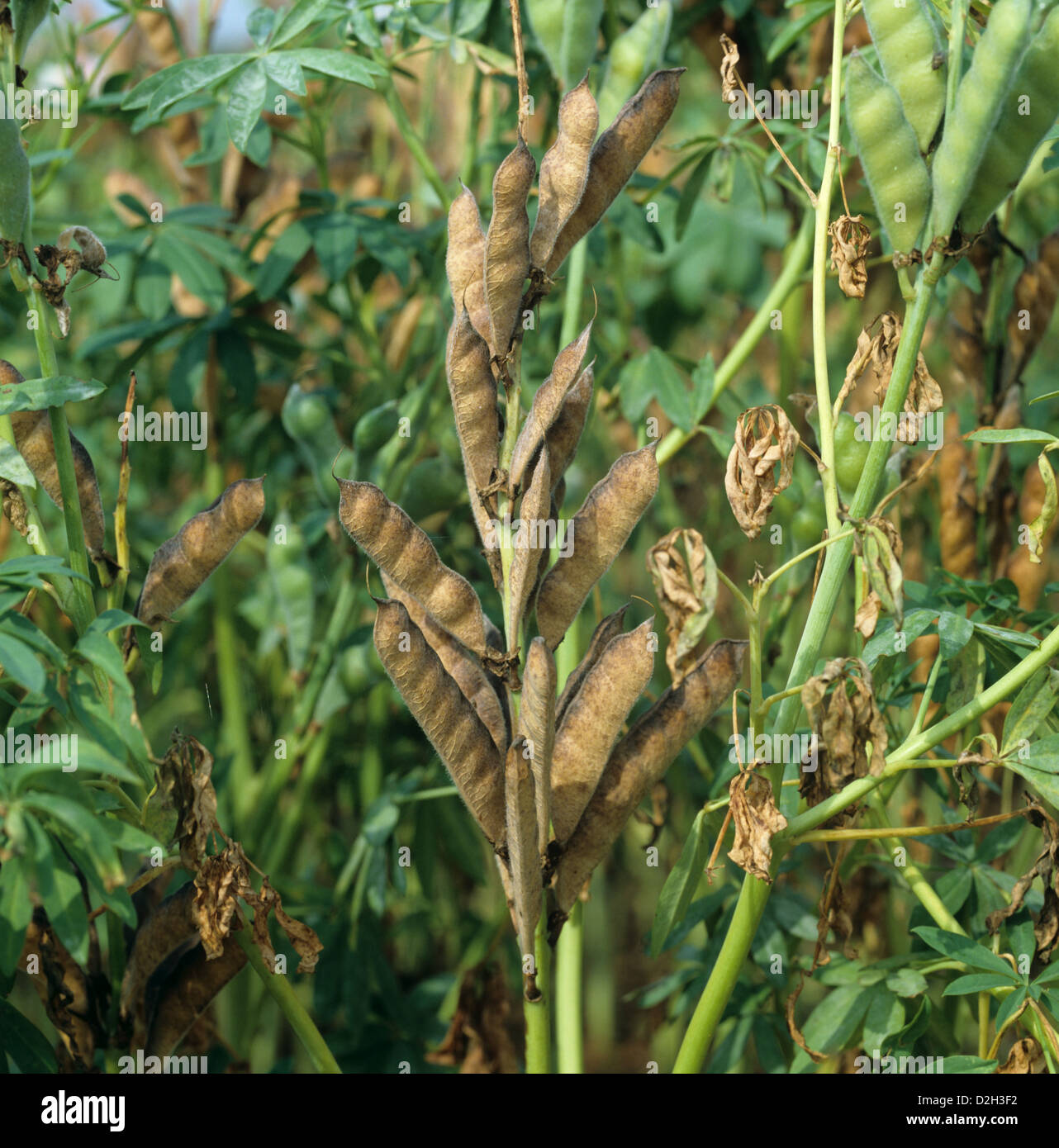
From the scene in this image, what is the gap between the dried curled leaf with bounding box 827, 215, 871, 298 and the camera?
0.88m

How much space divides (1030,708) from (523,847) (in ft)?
1.33

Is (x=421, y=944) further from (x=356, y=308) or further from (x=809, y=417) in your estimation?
(x=809, y=417)

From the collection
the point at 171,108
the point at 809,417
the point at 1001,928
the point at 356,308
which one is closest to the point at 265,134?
the point at 171,108

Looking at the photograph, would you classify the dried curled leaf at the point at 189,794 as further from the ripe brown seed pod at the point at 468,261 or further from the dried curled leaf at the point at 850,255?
the dried curled leaf at the point at 850,255

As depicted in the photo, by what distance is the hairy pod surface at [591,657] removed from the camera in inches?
37.0

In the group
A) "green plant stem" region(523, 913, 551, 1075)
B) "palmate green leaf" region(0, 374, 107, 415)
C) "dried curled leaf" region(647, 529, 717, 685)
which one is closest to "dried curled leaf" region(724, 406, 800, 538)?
"dried curled leaf" region(647, 529, 717, 685)

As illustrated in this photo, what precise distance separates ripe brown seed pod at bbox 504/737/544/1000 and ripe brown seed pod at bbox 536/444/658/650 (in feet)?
0.35

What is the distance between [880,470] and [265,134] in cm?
101

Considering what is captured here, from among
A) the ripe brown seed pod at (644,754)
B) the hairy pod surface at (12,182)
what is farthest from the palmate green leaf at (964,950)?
the hairy pod surface at (12,182)

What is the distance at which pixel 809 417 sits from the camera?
98 centimetres

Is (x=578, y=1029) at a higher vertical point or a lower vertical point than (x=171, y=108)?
lower

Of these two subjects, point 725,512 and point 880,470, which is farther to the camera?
point 725,512

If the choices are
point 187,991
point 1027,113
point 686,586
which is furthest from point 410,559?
point 1027,113

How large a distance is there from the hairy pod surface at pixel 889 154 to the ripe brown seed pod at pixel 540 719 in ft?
1.30
